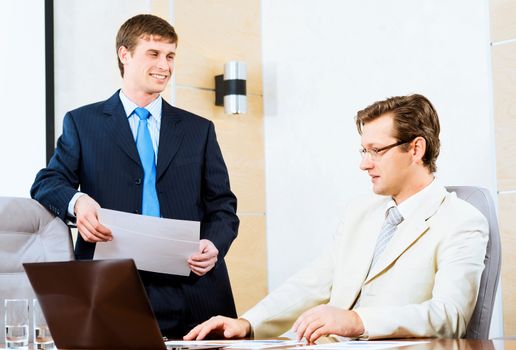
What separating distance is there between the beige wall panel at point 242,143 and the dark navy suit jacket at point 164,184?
5.70 feet

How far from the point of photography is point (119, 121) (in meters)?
2.84

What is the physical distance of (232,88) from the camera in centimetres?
464

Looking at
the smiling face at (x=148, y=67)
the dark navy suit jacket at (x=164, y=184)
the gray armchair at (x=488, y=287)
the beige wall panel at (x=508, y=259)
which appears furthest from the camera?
the beige wall panel at (x=508, y=259)

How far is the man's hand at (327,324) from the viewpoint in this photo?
1.89 m

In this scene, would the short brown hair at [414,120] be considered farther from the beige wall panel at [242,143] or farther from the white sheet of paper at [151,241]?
the beige wall panel at [242,143]

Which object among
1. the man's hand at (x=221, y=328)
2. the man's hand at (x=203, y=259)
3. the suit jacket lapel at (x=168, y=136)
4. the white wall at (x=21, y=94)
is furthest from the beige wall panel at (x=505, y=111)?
the white wall at (x=21, y=94)

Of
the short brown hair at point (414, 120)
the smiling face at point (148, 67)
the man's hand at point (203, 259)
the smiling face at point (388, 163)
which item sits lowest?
the man's hand at point (203, 259)

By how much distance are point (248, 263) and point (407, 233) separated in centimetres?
258

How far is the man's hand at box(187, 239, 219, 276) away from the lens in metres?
2.53

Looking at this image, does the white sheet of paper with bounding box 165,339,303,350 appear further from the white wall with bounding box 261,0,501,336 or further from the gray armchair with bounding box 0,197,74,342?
the white wall with bounding box 261,0,501,336

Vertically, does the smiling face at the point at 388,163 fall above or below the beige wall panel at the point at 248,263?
above

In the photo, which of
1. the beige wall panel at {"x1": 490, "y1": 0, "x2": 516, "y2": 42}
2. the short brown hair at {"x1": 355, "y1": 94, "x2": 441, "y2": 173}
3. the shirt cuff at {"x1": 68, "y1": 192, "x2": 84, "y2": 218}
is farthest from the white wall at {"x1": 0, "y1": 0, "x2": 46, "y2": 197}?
the beige wall panel at {"x1": 490, "y1": 0, "x2": 516, "y2": 42}

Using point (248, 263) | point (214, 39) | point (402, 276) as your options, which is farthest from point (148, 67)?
point (248, 263)

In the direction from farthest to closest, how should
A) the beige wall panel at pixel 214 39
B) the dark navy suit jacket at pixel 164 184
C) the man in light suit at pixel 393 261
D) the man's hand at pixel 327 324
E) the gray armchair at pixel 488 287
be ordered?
the beige wall panel at pixel 214 39 < the dark navy suit jacket at pixel 164 184 < the gray armchair at pixel 488 287 < the man in light suit at pixel 393 261 < the man's hand at pixel 327 324
